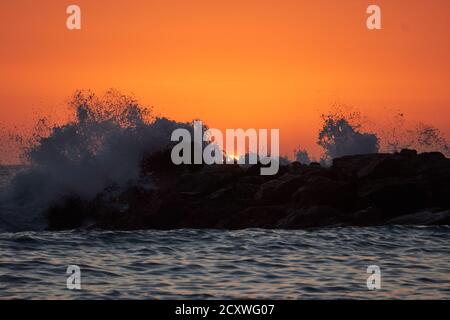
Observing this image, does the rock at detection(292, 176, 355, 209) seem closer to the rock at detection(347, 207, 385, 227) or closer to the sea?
the rock at detection(347, 207, 385, 227)

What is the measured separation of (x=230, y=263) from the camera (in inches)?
561

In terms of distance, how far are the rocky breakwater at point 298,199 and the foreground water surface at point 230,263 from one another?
4.65ft

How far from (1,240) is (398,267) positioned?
931 cm

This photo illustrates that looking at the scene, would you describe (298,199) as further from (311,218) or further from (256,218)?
(256,218)

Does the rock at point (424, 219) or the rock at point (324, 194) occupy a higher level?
the rock at point (324, 194)

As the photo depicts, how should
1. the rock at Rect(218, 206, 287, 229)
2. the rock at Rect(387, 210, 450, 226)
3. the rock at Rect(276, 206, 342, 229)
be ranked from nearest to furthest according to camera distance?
the rock at Rect(387, 210, 450, 226) < the rock at Rect(276, 206, 342, 229) < the rock at Rect(218, 206, 287, 229)

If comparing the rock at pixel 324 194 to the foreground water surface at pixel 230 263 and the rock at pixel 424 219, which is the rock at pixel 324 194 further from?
the foreground water surface at pixel 230 263

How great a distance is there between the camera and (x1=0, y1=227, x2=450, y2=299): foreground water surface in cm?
1121

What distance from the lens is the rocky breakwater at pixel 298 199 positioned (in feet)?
70.7

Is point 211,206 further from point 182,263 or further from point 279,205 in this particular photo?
point 182,263

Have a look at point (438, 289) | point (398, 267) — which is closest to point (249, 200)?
point (398, 267)

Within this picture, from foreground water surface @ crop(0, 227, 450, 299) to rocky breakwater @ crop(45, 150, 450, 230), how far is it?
4.65 ft

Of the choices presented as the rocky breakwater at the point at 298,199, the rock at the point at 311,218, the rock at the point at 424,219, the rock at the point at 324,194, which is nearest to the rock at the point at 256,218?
the rocky breakwater at the point at 298,199

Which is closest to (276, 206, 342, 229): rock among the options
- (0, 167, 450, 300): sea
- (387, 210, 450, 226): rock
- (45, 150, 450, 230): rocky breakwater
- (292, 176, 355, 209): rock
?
(45, 150, 450, 230): rocky breakwater
